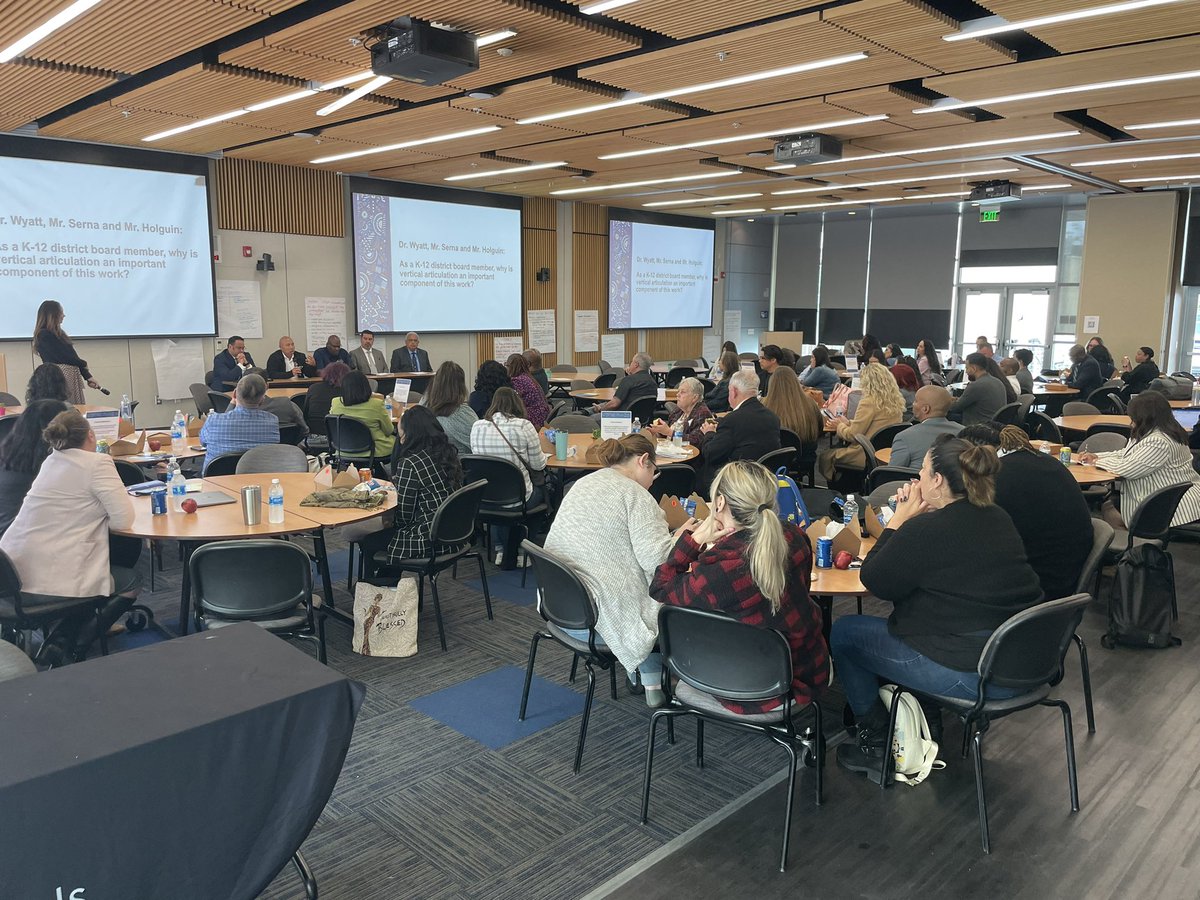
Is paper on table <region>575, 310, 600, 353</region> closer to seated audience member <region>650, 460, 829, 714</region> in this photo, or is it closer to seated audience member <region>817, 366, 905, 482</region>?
seated audience member <region>817, 366, 905, 482</region>

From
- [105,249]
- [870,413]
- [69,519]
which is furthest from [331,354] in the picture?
[69,519]

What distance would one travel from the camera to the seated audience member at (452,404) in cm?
597

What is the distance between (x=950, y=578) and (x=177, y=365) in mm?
10414

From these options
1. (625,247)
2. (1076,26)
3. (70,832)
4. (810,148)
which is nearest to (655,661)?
(70,832)

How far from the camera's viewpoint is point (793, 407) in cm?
705

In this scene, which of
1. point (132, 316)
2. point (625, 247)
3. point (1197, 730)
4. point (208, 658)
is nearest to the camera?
point (208, 658)

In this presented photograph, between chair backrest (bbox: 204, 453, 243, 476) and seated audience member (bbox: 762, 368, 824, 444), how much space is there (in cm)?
397

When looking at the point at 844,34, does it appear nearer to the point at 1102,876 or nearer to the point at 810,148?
the point at 810,148

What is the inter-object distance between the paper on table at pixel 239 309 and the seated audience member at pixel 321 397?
354cm

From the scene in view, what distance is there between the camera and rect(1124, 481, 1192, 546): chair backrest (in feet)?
16.1

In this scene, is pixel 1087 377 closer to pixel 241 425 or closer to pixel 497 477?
pixel 497 477

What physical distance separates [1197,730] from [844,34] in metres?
Result: 4.36

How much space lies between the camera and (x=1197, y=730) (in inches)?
156

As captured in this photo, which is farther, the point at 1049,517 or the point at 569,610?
the point at 1049,517
